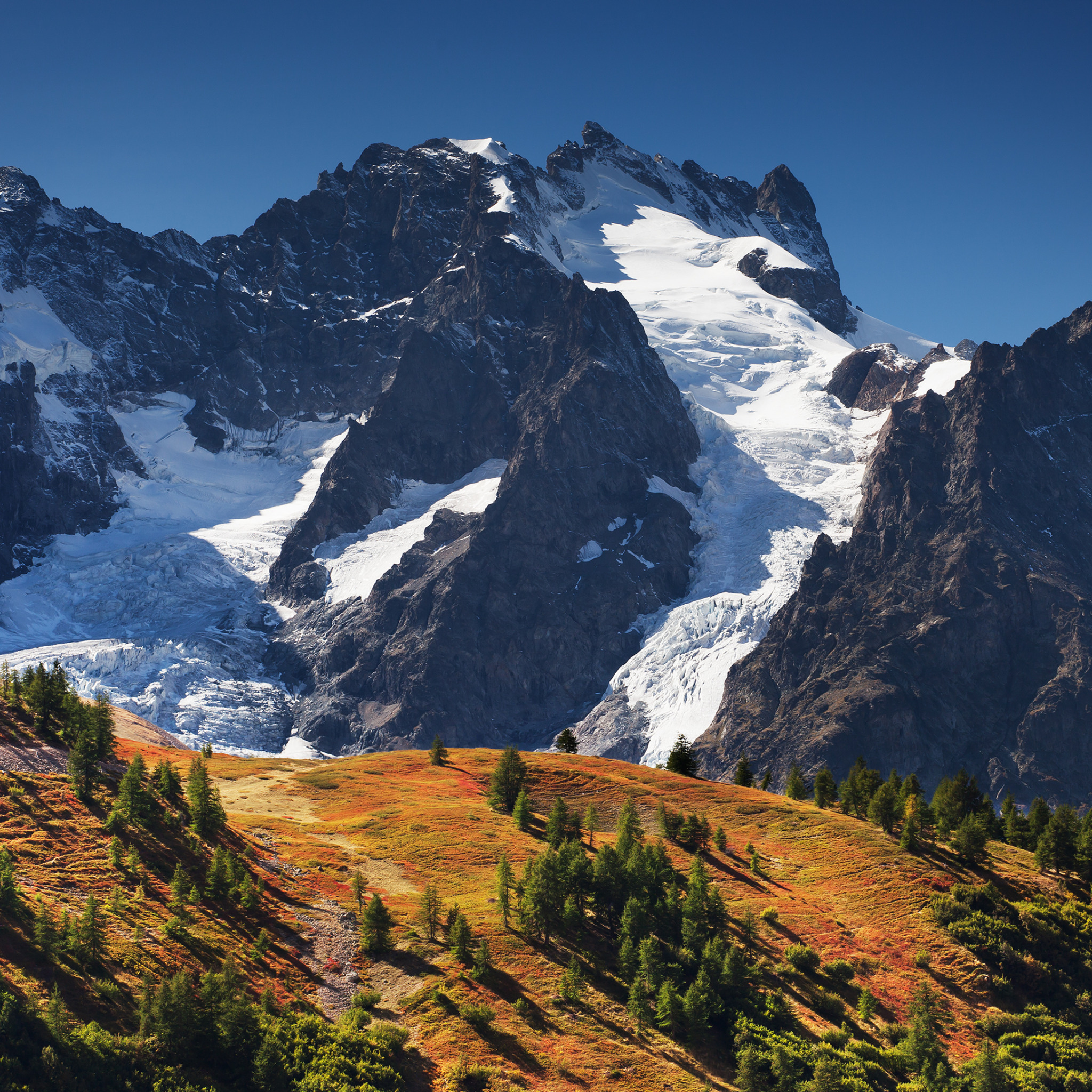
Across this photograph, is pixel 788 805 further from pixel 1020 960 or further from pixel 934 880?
pixel 1020 960

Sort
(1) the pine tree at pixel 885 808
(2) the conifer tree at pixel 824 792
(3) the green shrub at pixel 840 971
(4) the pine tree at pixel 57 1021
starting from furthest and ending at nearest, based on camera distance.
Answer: (2) the conifer tree at pixel 824 792
(1) the pine tree at pixel 885 808
(3) the green shrub at pixel 840 971
(4) the pine tree at pixel 57 1021

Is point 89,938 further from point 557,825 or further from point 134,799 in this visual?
point 557,825

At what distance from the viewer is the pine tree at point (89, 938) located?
59250 mm

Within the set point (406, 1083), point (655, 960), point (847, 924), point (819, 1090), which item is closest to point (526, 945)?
point (655, 960)

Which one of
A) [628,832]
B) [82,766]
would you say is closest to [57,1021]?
[82,766]

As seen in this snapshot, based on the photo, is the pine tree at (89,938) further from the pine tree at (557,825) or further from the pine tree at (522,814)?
the pine tree at (522,814)

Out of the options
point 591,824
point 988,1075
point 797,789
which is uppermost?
point 797,789

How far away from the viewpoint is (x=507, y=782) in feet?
349

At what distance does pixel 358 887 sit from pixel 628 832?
77.1 feet

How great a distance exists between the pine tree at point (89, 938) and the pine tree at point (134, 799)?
1659cm

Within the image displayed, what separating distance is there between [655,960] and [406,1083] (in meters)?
19.7

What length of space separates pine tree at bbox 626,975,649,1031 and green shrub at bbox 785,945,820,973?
1231 cm

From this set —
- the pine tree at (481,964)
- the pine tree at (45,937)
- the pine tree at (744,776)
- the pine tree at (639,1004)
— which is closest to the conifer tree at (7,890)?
the pine tree at (45,937)

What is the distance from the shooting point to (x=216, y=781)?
355 feet
